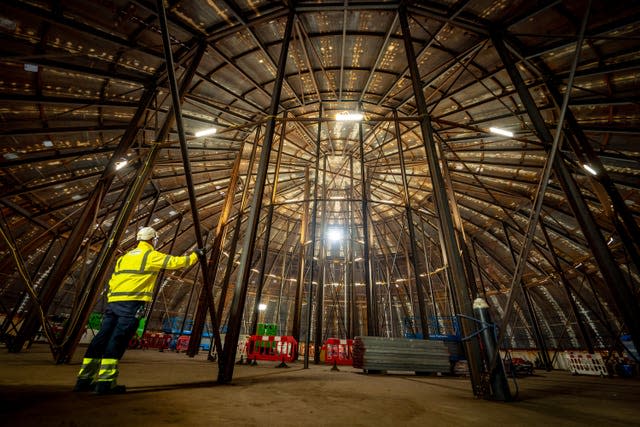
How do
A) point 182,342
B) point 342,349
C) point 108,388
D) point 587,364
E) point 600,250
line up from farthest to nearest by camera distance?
1. point 182,342
2. point 587,364
3. point 342,349
4. point 600,250
5. point 108,388

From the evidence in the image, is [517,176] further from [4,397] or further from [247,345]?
[4,397]

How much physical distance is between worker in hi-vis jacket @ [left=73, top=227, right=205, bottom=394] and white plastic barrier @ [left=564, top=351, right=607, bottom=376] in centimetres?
1623

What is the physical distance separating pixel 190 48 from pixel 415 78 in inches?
302

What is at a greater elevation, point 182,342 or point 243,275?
point 243,275

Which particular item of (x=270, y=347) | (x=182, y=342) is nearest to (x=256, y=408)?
(x=270, y=347)

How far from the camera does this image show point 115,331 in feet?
10.1

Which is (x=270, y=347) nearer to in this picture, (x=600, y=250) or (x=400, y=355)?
(x=400, y=355)

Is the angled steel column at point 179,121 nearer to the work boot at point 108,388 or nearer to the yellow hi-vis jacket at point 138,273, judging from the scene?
the yellow hi-vis jacket at point 138,273

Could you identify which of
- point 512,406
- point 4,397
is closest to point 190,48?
point 4,397

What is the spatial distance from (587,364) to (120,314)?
56.2 ft

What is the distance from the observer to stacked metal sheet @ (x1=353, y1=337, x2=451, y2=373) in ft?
23.2

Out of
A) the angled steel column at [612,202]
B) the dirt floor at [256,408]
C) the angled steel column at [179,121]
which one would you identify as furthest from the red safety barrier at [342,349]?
the angled steel column at [612,202]

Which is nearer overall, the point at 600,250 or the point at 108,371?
the point at 108,371

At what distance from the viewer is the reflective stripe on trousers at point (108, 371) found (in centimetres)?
279
